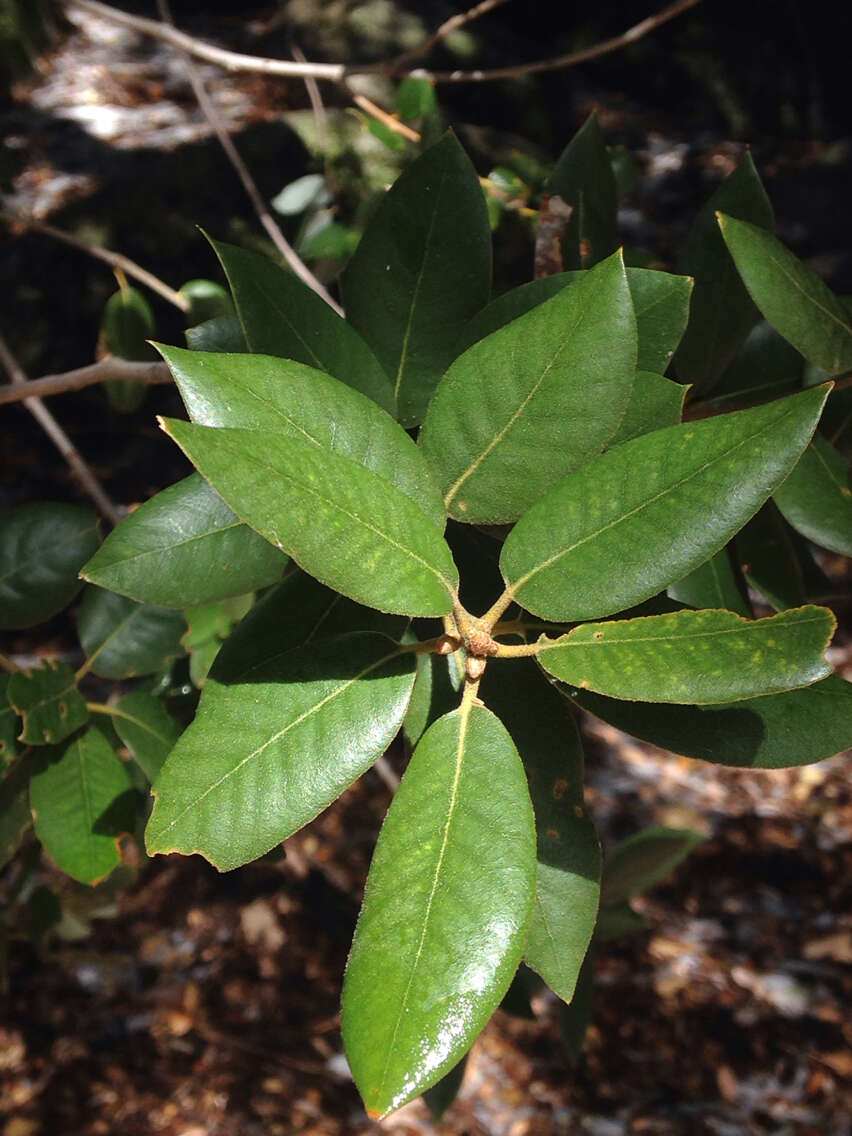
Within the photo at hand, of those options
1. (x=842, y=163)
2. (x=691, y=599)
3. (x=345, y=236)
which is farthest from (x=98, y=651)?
(x=842, y=163)

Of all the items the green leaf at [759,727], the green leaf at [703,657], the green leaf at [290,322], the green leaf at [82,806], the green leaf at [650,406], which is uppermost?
the green leaf at [290,322]

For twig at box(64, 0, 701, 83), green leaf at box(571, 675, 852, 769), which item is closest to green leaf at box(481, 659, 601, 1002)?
green leaf at box(571, 675, 852, 769)

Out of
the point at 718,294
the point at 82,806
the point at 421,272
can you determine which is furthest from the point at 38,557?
the point at 718,294

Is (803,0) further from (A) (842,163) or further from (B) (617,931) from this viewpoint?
(B) (617,931)

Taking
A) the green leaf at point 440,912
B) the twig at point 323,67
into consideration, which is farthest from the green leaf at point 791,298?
the twig at point 323,67

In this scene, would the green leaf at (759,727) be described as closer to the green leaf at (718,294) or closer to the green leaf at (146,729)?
the green leaf at (718,294)

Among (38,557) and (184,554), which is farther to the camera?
(38,557)

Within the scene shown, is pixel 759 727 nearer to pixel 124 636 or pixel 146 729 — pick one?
pixel 146 729
